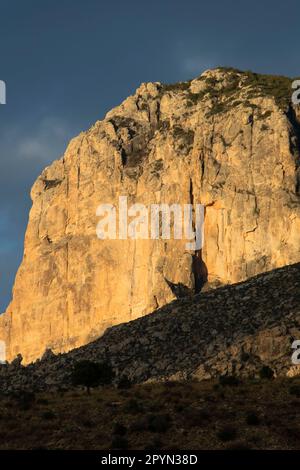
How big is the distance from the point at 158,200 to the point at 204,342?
208 ft

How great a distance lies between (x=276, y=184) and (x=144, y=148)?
2910cm

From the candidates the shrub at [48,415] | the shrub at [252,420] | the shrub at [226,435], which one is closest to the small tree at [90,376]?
the shrub at [48,415]

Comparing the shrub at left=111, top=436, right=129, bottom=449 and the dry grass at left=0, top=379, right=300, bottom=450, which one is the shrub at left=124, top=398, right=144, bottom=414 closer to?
the dry grass at left=0, top=379, right=300, bottom=450

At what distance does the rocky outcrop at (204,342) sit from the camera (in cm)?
6669

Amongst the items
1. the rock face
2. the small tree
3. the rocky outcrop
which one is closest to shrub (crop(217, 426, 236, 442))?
the small tree

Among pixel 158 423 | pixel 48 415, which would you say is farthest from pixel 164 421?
pixel 48 415

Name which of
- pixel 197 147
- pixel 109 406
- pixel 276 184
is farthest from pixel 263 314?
pixel 197 147

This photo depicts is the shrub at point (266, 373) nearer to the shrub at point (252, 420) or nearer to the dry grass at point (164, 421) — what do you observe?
the dry grass at point (164, 421)

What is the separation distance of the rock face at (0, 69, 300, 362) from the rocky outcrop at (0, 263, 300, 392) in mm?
37656

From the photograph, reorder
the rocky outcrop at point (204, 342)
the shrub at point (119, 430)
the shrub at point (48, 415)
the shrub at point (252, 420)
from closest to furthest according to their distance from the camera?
the shrub at point (119, 430) < the shrub at point (252, 420) < the shrub at point (48, 415) < the rocky outcrop at point (204, 342)

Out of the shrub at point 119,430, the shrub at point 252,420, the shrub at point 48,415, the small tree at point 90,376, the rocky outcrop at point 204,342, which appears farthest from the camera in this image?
the rocky outcrop at point 204,342

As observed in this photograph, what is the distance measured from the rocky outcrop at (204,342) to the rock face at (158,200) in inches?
1483

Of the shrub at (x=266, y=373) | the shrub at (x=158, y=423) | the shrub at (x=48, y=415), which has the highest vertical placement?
the shrub at (x=266, y=373)

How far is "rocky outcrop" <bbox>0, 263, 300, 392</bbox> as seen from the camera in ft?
219
